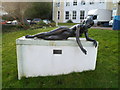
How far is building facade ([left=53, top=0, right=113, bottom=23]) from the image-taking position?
79.2 ft

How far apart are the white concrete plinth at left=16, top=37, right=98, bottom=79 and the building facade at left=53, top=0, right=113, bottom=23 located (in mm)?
22213

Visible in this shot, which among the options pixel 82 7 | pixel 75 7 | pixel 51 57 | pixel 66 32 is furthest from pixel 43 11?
pixel 51 57

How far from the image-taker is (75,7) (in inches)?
1021

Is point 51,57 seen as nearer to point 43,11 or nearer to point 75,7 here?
point 75,7

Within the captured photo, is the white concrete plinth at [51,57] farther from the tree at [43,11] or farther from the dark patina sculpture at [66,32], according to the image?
the tree at [43,11]

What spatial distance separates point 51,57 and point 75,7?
2441 centimetres

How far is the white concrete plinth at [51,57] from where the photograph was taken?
312 centimetres

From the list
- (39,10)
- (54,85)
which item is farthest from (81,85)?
(39,10)

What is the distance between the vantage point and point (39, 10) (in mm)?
27422

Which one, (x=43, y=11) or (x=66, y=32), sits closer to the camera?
(x=66, y=32)

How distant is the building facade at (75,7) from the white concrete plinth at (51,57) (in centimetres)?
2221

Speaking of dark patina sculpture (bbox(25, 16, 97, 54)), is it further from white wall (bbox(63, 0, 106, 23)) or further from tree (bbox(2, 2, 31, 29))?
white wall (bbox(63, 0, 106, 23))

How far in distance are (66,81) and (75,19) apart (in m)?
24.1

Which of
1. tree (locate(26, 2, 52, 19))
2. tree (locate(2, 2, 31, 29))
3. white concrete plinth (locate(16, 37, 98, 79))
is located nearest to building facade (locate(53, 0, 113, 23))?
tree (locate(26, 2, 52, 19))
